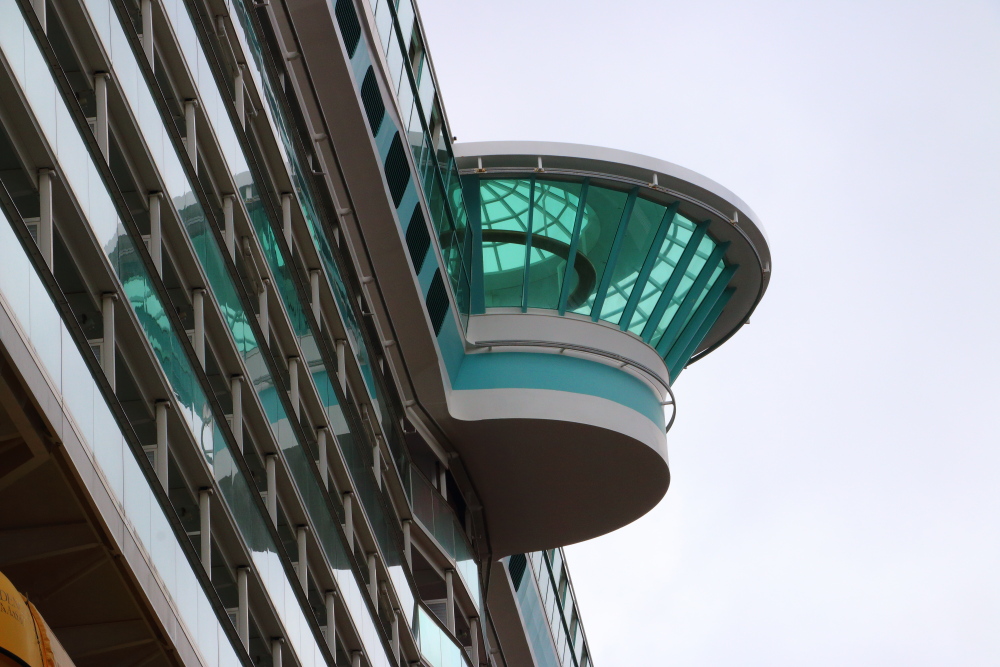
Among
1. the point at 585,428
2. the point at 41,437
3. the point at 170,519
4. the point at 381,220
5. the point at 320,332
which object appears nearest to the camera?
the point at 41,437

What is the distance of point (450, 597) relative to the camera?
27078 mm

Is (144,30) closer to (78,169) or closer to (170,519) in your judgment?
(78,169)

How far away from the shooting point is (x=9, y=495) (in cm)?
1166

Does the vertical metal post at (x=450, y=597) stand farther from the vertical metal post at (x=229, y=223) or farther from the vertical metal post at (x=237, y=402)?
the vertical metal post at (x=229, y=223)

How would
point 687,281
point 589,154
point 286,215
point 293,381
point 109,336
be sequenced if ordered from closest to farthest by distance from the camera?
point 109,336 < point 293,381 < point 286,215 < point 589,154 < point 687,281

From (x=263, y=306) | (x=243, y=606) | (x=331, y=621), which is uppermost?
(x=263, y=306)

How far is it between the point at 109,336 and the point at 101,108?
2239 mm

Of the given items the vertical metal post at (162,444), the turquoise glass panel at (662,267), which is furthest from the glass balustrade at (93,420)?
the turquoise glass panel at (662,267)

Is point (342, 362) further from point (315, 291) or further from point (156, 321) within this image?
point (156, 321)

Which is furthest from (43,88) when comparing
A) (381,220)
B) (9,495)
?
(381,220)

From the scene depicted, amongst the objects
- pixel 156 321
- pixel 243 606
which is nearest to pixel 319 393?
pixel 243 606

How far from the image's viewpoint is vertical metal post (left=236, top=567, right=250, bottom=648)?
16062 mm

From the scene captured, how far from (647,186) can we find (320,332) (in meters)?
7.80

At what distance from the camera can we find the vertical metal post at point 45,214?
11.4 metres
